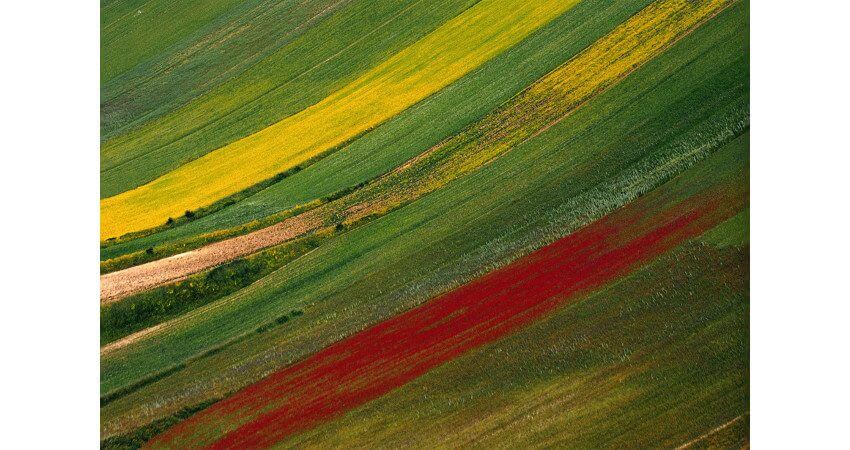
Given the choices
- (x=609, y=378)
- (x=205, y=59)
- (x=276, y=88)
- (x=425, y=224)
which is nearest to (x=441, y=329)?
(x=425, y=224)

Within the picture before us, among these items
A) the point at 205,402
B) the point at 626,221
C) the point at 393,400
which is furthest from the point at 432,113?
the point at 205,402

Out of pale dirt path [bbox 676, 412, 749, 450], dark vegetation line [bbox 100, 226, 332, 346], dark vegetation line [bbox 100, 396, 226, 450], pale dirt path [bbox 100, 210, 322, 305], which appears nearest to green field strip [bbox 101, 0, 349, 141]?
pale dirt path [bbox 100, 210, 322, 305]

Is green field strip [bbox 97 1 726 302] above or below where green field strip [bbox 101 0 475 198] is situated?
below

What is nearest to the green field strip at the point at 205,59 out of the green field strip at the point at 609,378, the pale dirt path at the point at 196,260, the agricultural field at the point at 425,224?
the agricultural field at the point at 425,224

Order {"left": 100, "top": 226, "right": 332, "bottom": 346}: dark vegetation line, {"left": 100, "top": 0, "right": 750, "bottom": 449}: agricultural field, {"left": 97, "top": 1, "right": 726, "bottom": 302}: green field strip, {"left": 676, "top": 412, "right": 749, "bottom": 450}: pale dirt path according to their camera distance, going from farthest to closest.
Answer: {"left": 100, "top": 226, "right": 332, "bottom": 346}: dark vegetation line
{"left": 97, "top": 1, "right": 726, "bottom": 302}: green field strip
{"left": 100, "top": 0, "right": 750, "bottom": 449}: agricultural field
{"left": 676, "top": 412, "right": 749, "bottom": 450}: pale dirt path

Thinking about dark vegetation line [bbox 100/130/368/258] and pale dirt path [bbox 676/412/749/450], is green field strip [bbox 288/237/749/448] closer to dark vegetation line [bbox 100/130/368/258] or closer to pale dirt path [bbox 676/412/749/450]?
pale dirt path [bbox 676/412/749/450]

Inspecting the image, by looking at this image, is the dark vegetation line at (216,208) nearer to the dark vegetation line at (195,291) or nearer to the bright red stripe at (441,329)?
the dark vegetation line at (195,291)
